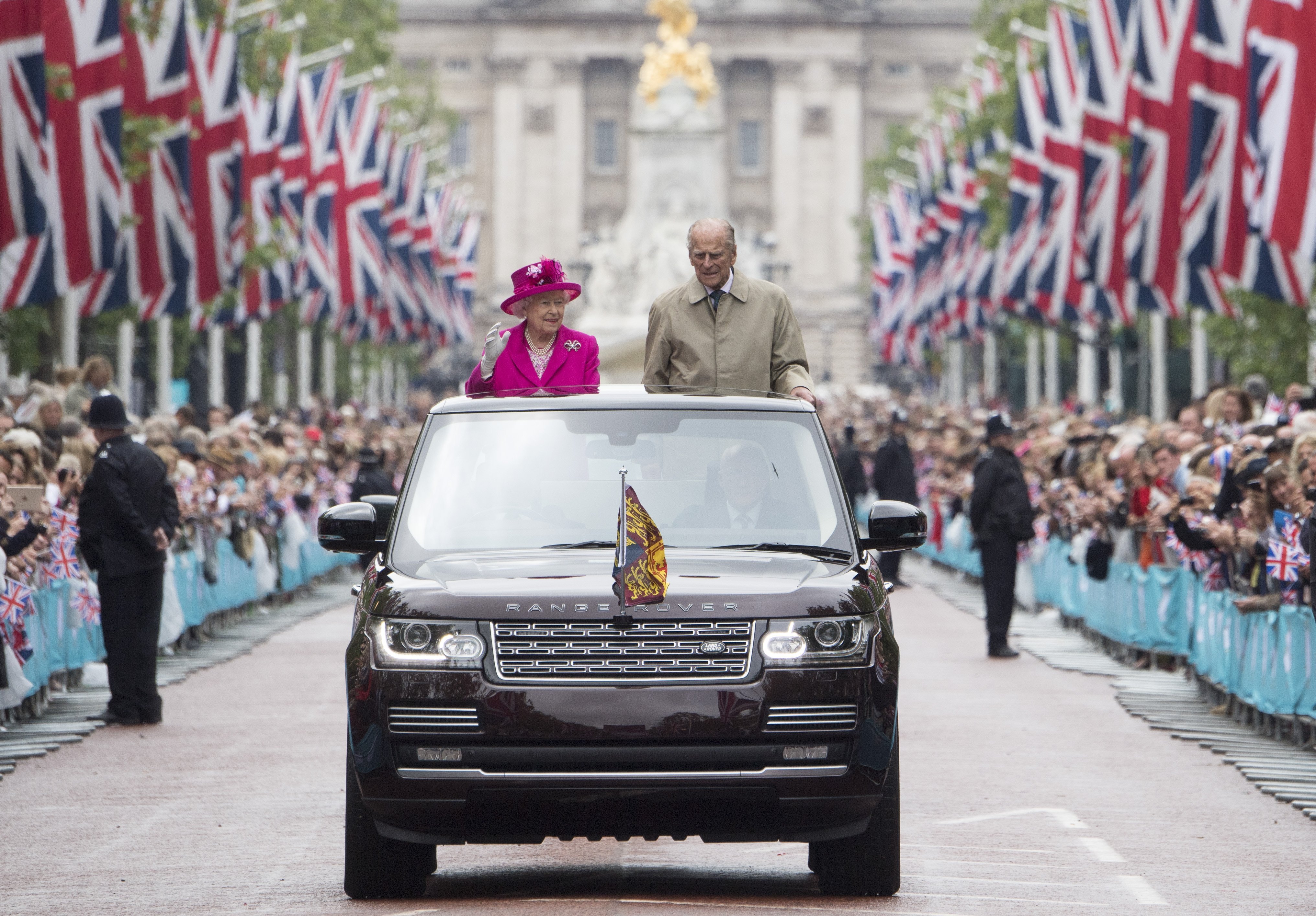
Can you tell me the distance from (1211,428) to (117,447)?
31.3ft

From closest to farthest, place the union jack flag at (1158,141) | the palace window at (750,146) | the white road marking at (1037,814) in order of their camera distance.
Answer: the white road marking at (1037,814) → the union jack flag at (1158,141) → the palace window at (750,146)

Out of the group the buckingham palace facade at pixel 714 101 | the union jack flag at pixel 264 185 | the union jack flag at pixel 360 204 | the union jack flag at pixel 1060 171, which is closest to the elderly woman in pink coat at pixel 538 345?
the union jack flag at pixel 264 185

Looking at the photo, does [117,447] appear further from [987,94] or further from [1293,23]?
[987,94]

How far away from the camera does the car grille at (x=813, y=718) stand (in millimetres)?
8406

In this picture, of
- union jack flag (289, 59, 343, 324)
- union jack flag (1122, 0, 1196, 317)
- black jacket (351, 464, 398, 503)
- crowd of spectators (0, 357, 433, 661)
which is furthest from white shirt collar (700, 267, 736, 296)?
union jack flag (289, 59, 343, 324)

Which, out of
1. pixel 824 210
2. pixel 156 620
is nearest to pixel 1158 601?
pixel 156 620

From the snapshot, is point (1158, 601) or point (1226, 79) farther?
point (1226, 79)

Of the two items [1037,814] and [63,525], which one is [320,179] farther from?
[1037,814]

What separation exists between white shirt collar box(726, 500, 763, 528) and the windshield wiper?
0.16 m

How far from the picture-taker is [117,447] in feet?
52.3

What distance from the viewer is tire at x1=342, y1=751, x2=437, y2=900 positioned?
29.2 ft

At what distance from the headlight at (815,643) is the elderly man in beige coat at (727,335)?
2.29 metres

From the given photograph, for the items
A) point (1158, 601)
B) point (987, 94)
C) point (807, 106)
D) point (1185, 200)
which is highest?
point (807, 106)

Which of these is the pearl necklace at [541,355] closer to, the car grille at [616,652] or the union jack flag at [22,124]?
the car grille at [616,652]
